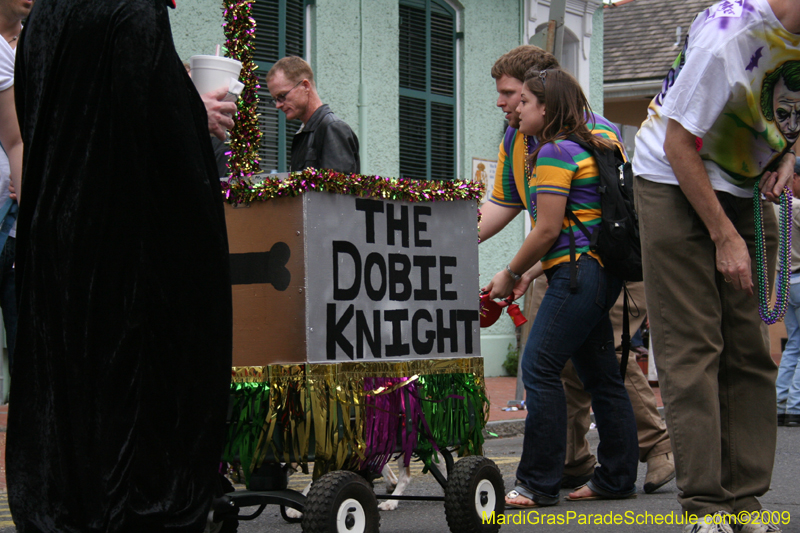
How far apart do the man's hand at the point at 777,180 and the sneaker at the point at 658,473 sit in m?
1.89

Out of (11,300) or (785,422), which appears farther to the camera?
(785,422)

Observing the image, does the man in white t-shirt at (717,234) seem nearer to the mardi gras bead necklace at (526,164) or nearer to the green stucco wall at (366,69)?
the mardi gras bead necklace at (526,164)

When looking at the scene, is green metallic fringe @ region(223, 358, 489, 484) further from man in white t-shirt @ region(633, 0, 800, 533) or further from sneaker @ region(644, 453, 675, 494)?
sneaker @ region(644, 453, 675, 494)

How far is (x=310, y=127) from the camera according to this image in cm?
501

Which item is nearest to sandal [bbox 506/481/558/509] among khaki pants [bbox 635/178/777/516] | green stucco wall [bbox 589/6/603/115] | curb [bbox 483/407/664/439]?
khaki pants [bbox 635/178/777/516]

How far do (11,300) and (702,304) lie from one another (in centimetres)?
240

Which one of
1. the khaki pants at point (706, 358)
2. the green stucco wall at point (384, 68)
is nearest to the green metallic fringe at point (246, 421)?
the khaki pants at point (706, 358)

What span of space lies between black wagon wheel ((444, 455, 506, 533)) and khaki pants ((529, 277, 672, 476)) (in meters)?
1.27

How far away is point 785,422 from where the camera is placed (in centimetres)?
838

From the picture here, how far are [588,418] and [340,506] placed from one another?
2112 millimetres

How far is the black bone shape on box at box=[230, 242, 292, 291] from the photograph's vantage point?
3.31 m

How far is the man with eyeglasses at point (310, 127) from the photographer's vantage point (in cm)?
480

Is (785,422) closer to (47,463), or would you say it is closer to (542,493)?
(542,493)

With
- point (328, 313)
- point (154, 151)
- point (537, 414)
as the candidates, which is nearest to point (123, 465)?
point (154, 151)
